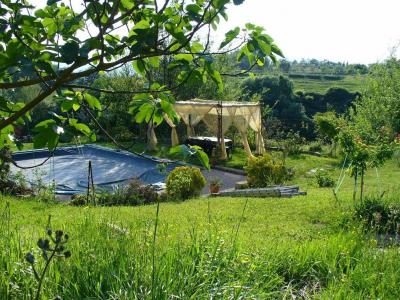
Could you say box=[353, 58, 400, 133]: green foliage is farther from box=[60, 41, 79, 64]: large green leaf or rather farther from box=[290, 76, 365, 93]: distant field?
box=[290, 76, 365, 93]: distant field

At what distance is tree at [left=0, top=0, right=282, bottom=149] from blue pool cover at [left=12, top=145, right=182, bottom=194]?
12739mm

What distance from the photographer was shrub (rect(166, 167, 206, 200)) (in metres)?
12.5

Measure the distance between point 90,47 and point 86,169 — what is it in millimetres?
16731

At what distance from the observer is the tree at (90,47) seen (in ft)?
4.47

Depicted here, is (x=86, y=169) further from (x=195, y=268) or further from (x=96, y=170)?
(x=195, y=268)

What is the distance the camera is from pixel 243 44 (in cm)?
174

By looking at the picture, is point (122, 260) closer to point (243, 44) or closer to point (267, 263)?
point (267, 263)

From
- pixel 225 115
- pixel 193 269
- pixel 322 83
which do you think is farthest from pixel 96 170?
pixel 322 83

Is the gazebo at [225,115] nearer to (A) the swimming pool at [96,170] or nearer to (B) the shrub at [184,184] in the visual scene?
(A) the swimming pool at [96,170]

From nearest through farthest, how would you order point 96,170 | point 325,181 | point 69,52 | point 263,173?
point 69,52
point 263,173
point 325,181
point 96,170

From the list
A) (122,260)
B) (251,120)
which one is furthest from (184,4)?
(251,120)

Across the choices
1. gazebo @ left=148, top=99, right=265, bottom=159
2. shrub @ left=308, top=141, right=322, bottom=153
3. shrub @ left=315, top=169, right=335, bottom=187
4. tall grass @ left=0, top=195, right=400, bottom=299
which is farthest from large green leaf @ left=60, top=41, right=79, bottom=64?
shrub @ left=308, top=141, right=322, bottom=153

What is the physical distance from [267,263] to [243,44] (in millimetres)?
1830

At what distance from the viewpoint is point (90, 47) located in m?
1.34
